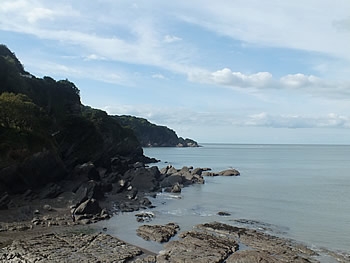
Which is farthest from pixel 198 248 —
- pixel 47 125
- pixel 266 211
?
pixel 47 125

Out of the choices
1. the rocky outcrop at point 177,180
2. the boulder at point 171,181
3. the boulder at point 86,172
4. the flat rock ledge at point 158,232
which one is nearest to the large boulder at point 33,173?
the boulder at point 86,172

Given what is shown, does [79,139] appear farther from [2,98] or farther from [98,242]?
[98,242]

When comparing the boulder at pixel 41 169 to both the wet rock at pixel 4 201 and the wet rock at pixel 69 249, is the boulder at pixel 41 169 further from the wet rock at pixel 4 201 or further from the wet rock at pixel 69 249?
the wet rock at pixel 69 249

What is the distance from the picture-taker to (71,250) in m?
22.0

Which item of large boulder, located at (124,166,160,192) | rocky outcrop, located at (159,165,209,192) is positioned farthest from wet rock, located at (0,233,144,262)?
rocky outcrop, located at (159,165,209,192)

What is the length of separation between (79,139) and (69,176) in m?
12.8

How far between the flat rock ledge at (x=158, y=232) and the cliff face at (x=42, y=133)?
50.4ft

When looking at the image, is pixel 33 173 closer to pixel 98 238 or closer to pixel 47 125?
pixel 47 125

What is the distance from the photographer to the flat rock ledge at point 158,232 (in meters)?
25.5

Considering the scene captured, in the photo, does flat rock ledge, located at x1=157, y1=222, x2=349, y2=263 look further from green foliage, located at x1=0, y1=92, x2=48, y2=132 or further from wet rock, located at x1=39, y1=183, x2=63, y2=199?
green foliage, located at x1=0, y1=92, x2=48, y2=132

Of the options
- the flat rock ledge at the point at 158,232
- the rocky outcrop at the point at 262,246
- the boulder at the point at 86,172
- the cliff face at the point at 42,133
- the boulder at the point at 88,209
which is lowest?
the flat rock ledge at the point at 158,232

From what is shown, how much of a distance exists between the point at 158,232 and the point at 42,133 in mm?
22035

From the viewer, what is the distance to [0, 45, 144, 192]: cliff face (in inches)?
1442

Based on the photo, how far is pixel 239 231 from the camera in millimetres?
27922
